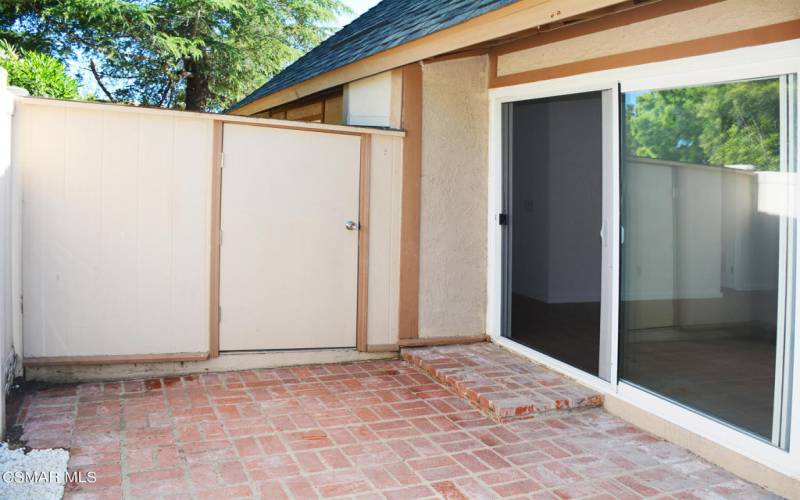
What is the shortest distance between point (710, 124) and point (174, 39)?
14.8 m

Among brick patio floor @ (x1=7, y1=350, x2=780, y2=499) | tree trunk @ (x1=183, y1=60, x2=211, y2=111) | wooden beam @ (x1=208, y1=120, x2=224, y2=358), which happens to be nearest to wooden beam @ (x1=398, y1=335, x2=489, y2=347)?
brick patio floor @ (x1=7, y1=350, x2=780, y2=499)

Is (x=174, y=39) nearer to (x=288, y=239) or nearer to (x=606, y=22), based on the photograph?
(x=288, y=239)

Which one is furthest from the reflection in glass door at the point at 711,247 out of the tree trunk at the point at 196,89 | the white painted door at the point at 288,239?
the tree trunk at the point at 196,89

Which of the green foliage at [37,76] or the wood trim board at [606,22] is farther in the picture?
the green foliage at [37,76]

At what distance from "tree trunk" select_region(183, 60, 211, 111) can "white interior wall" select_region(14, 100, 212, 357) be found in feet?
→ 44.0

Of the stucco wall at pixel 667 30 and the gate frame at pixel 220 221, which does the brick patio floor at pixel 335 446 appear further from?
the stucco wall at pixel 667 30

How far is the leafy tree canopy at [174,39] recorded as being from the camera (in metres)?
14.7

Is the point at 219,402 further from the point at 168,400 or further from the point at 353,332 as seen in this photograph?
the point at 353,332

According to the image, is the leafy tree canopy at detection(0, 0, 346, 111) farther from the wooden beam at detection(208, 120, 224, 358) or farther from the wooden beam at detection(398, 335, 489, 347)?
the wooden beam at detection(398, 335, 489, 347)

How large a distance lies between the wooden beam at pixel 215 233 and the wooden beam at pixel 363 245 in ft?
3.68

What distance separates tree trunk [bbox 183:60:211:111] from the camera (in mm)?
16953

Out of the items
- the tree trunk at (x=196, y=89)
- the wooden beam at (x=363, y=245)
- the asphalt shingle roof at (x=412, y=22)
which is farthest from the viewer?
the tree trunk at (x=196, y=89)

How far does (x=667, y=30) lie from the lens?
362 centimetres

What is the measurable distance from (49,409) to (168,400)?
69 cm
